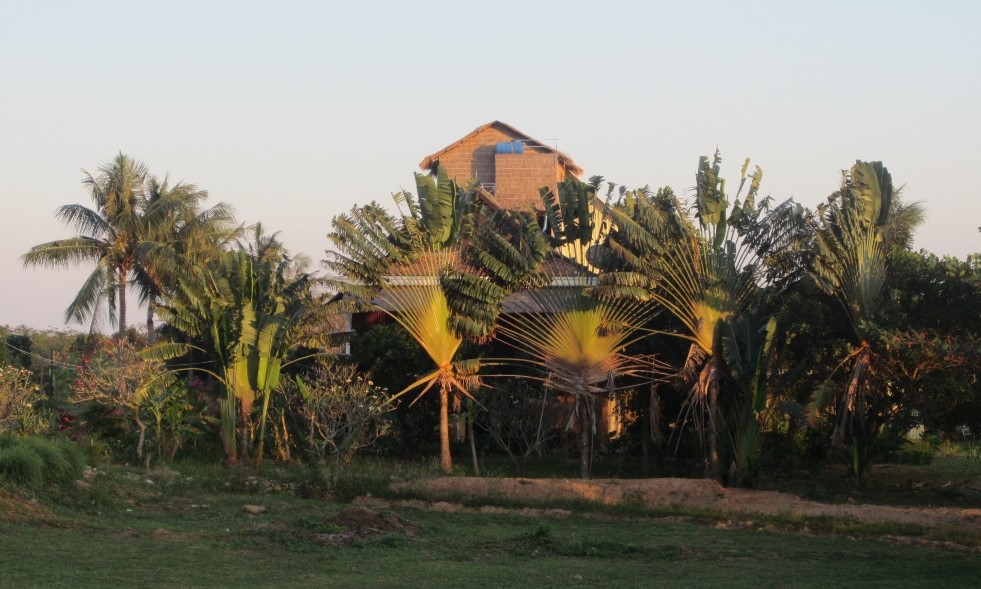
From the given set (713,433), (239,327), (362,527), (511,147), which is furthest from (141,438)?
(511,147)

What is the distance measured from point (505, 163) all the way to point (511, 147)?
0.82 metres

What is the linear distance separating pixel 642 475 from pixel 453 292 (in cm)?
513

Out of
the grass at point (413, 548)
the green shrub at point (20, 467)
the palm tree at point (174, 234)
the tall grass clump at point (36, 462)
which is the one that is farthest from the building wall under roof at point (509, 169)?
the green shrub at point (20, 467)

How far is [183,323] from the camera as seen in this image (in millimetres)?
20812

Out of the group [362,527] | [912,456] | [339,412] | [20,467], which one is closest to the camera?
[362,527]

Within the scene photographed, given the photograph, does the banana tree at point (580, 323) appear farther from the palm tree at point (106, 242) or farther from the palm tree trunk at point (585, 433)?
the palm tree at point (106, 242)

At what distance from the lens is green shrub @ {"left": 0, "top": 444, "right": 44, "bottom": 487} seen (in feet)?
48.2

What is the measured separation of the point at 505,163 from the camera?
38.6 m

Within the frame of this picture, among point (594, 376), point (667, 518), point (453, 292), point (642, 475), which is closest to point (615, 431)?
point (642, 475)

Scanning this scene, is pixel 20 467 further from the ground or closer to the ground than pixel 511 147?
closer to the ground

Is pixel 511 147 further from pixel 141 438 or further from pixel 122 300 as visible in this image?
pixel 141 438

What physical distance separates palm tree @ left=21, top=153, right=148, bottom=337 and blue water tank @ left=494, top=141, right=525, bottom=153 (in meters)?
12.9

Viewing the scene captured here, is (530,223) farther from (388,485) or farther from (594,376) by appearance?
(388,485)

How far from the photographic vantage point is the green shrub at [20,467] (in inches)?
578
